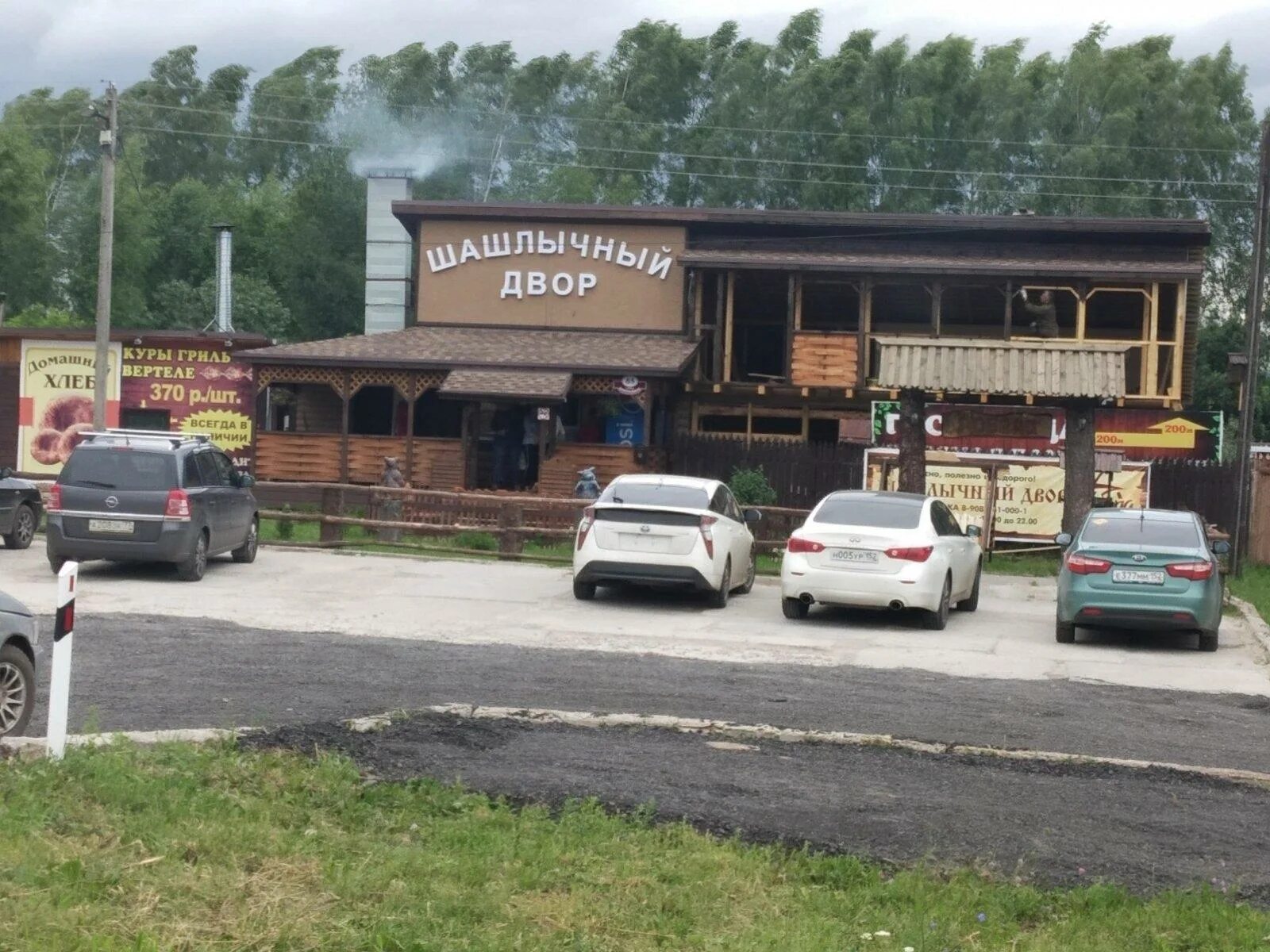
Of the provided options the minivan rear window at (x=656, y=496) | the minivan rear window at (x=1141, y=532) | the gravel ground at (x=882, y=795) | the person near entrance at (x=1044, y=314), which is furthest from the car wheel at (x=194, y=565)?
the person near entrance at (x=1044, y=314)

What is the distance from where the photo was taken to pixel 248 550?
22172mm

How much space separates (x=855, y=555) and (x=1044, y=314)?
723 inches

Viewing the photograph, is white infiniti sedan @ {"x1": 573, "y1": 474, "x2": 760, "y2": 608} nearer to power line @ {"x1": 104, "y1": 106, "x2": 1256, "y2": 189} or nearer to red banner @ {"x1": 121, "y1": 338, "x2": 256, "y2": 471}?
red banner @ {"x1": 121, "y1": 338, "x2": 256, "y2": 471}

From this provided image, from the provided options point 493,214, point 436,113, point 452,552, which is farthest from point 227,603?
point 436,113

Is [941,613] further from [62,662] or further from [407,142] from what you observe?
[407,142]

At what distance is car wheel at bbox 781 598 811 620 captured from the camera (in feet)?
59.6

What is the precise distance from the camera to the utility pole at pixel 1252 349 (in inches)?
1027

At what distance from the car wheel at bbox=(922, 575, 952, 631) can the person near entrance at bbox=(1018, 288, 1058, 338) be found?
1673cm

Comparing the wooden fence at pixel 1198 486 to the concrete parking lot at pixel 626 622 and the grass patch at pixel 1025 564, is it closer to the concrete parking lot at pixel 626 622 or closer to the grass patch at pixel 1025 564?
the grass patch at pixel 1025 564

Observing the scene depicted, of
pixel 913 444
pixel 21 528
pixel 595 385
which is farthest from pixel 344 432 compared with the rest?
pixel 913 444

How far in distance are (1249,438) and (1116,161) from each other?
34424 mm

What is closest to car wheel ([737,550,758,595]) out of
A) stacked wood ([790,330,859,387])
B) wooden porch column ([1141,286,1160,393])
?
stacked wood ([790,330,859,387])

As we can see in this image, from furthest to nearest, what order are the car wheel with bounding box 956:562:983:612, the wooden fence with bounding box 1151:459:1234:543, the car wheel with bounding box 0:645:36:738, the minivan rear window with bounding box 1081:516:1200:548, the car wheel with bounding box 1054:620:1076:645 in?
the wooden fence with bounding box 1151:459:1234:543, the car wheel with bounding box 956:562:983:612, the minivan rear window with bounding box 1081:516:1200:548, the car wheel with bounding box 1054:620:1076:645, the car wheel with bounding box 0:645:36:738

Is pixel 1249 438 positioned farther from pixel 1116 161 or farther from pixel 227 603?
pixel 1116 161
